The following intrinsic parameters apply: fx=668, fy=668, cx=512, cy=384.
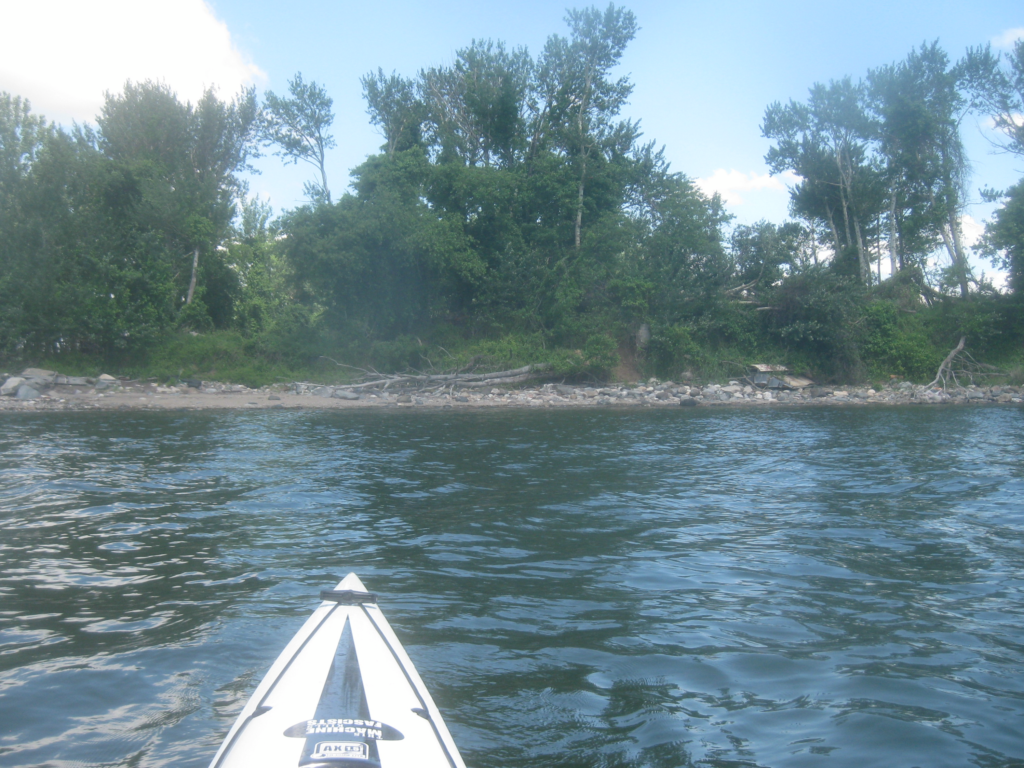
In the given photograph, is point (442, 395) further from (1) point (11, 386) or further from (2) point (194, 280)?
(1) point (11, 386)

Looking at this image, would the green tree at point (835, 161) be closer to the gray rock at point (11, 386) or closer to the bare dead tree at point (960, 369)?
the bare dead tree at point (960, 369)

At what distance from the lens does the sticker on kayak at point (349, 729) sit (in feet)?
8.29

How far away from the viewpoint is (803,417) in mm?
18359

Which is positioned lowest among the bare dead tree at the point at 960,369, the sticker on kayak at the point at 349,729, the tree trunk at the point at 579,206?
the sticker on kayak at the point at 349,729

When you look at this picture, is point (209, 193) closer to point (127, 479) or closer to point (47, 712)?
point (127, 479)

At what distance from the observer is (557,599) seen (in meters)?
5.06

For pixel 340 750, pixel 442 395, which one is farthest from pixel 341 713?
pixel 442 395

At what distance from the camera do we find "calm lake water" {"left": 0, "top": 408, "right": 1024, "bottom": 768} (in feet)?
11.0

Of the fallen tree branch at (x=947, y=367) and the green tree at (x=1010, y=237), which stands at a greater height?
the green tree at (x=1010, y=237)

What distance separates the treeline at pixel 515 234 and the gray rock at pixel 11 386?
3307 mm

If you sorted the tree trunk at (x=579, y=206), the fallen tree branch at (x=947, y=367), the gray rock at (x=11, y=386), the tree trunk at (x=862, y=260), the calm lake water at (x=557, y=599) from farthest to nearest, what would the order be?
the tree trunk at (x=862, y=260) → the tree trunk at (x=579, y=206) → the fallen tree branch at (x=947, y=367) → the gray rock at (x=11, y=386) → the calm lake water at (x=557, y=599)

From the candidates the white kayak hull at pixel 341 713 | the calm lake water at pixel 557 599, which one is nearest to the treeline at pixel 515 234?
the calm lake water at pixel 557 599

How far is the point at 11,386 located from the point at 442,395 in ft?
43.6

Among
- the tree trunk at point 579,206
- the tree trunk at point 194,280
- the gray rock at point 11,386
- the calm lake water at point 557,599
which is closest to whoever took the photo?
the calm lake water at point 557,599
